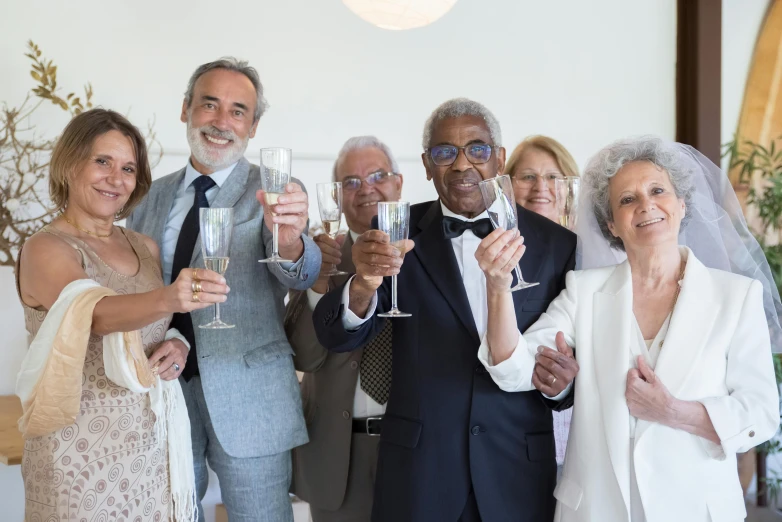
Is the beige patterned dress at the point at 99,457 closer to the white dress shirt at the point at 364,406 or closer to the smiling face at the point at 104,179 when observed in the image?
the smiling face at the point at 104,179

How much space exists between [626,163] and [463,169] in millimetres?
478

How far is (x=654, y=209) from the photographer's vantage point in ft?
6.88

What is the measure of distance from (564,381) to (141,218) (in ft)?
5.48

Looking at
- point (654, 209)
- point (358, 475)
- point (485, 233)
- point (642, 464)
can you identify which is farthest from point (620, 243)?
point (358, 475)

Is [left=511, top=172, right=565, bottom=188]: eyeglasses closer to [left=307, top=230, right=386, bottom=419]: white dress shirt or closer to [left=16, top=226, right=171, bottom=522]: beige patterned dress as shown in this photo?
[left=307, top=230, right=386, bottom=419]: white dress shirt

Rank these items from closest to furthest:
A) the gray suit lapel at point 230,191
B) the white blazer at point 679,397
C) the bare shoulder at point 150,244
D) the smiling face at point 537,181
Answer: the white blazer at point 679,397
the bare shoulder at point 150,244
the gray suit lapel at point 230,191
the smiling face at point 537,181

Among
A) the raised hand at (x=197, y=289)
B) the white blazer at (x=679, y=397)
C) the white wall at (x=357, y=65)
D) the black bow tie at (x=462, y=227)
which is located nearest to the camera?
the raised hand at (x=197, y=289)

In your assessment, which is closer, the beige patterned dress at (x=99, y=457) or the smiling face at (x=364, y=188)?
the beige patterned dress at (x=99, y=457)

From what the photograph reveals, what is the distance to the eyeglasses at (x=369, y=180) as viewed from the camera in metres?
3.03

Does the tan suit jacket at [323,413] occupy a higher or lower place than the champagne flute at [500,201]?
lower

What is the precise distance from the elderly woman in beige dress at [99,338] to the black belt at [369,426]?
645 millimetres

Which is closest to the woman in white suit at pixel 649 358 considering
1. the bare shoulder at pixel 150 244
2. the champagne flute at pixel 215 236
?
the champagne flute at pixel 215 236

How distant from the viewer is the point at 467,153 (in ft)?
7.41

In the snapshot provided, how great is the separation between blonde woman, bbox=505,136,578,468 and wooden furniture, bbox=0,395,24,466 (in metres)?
2.44
